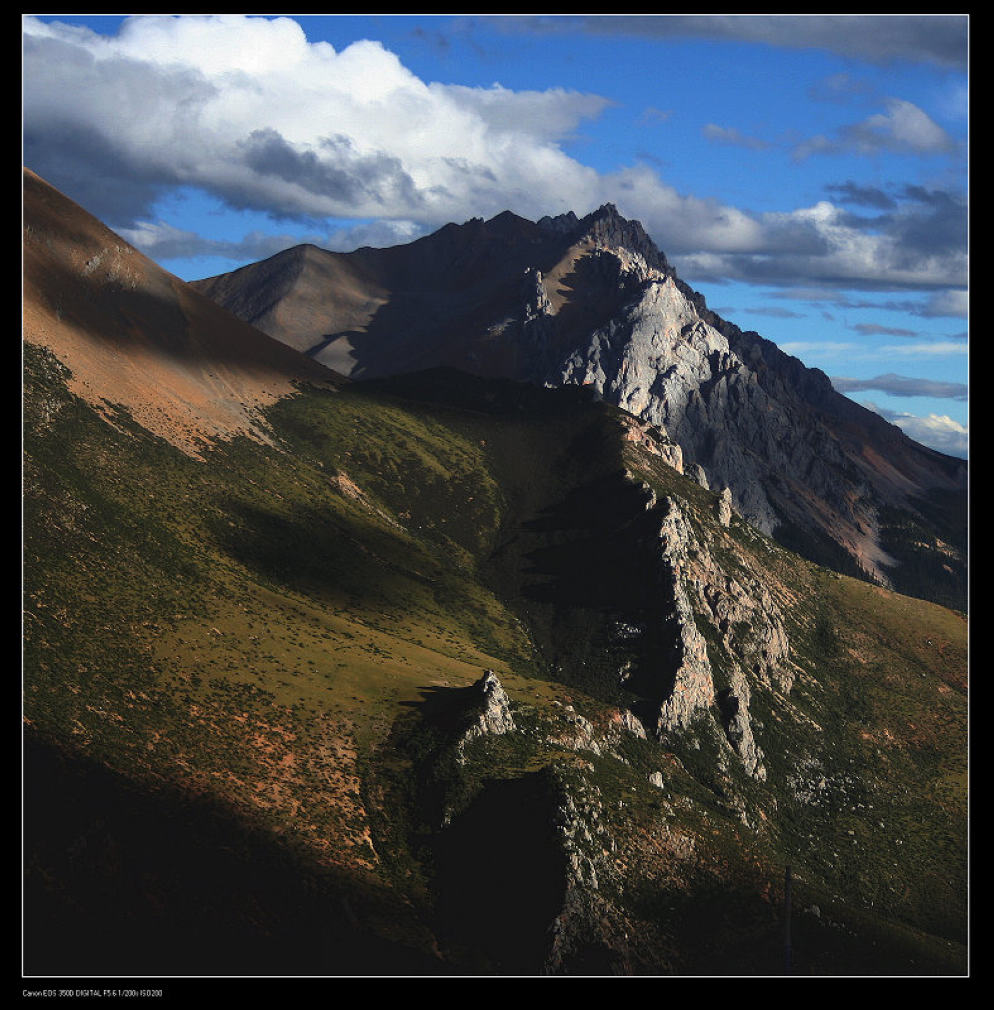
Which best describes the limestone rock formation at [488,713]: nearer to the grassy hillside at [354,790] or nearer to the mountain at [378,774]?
the mountain at [378,774]

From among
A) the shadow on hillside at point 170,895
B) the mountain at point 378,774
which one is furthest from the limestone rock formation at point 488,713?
the shadow on hillside at point 170,895

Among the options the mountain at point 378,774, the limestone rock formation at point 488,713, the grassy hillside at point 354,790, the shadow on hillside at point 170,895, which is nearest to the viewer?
the shadow on hillside at point 170,895

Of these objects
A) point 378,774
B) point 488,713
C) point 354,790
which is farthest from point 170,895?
point 488,713

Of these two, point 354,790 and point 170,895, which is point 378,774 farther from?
point 170,895

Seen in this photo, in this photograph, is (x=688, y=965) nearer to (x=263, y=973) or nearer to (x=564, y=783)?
(x=564, y=783)

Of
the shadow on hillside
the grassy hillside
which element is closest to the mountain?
the shadow on hillside

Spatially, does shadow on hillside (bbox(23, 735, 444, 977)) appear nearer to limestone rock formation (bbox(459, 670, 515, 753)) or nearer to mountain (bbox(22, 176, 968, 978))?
mountain (bbox(22, 176, 968, 978))

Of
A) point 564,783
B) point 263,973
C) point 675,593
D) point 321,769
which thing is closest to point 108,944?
point 263,973
